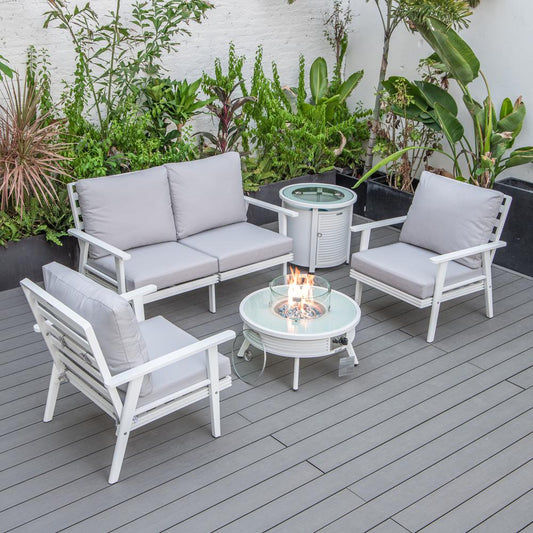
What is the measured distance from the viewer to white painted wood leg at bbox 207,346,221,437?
350 centimetres

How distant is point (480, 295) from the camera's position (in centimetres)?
557

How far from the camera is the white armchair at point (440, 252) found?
15.6 ft

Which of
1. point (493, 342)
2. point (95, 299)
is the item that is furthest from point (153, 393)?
point (493, 342)

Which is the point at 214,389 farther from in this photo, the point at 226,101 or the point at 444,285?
the point at 226,101

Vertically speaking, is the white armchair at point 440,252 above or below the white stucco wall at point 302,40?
below

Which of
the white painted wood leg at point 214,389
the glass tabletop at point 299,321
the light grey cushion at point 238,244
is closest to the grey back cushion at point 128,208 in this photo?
the light grey cushion at point 238,244

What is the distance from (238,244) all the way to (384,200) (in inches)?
91.6

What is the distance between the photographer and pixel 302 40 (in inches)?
296

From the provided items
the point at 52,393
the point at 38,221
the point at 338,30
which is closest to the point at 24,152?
the point at 38,221

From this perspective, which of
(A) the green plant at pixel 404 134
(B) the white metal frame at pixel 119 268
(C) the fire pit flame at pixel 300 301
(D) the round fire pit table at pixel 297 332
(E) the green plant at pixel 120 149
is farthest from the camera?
(A) the green plant at pixel 404 134

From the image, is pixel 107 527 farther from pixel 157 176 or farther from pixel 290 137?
pixel 290 137

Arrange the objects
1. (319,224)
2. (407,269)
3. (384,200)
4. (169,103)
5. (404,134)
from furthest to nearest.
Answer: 1. (384,200)
2. (404,134)
3. (169,103)
4. (319,224)
5. (407,269)

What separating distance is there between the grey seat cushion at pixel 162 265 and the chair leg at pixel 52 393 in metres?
1.02

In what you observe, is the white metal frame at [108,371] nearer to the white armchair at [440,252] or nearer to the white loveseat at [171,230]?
the white loveseat at [171,230]
